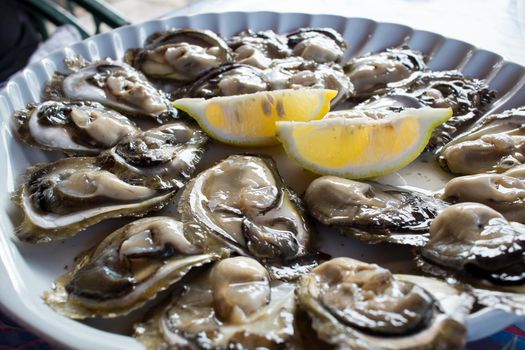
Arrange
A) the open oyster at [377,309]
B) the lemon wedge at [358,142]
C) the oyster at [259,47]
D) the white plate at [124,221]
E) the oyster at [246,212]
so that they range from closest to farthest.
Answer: the open oyster at [377,309], the white plate at [124,221], the oyster at [246,212], the lemon wedge at [358,142], the oyster at [259,47]

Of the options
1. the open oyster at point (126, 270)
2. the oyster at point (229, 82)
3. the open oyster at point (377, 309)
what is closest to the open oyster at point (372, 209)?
the open oyster at point (377, 309)

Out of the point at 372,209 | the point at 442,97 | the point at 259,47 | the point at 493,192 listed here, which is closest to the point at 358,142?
the point at 372,209

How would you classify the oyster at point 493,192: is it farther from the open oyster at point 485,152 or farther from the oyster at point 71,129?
the oyster at point 71,129

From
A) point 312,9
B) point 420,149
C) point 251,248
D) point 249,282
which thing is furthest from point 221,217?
point 312,9

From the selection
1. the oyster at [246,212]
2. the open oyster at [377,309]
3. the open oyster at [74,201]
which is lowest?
the open oyster at [74,201]

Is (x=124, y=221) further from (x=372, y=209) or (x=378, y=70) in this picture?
(x=378, y=70)
